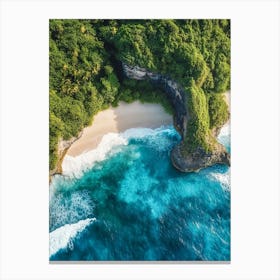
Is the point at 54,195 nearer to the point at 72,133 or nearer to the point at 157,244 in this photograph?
the point at 72,133

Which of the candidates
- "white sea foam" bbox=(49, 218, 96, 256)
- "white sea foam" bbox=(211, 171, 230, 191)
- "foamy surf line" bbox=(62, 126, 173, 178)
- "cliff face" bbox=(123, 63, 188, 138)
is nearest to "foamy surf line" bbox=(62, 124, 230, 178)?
"foamy surf line" bbox=(62, 126, 173, 178)

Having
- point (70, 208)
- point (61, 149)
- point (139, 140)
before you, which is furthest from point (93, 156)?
point (70, 208)

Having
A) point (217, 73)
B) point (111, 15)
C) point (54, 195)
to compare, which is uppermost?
point (111, 15)

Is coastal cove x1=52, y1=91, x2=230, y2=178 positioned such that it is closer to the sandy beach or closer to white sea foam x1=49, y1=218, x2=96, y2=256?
the sandy beach

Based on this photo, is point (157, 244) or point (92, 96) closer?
point (157, 244)
